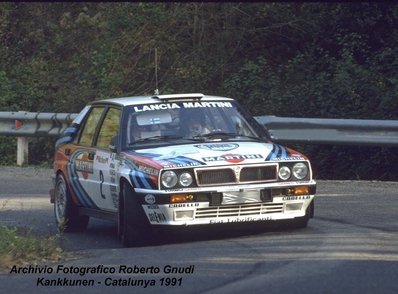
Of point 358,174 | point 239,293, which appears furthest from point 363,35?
point 239,293

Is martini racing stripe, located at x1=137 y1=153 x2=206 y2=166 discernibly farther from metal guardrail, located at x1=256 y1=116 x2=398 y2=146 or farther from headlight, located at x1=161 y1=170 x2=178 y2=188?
metal guardrail, located at x1=256 y1=116 x2=398 y2=146

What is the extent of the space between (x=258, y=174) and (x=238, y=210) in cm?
39

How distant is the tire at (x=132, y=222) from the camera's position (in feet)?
33.4

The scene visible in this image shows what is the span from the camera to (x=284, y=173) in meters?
10.4

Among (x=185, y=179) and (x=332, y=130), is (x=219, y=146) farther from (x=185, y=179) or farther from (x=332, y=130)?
(x=332, y=130)

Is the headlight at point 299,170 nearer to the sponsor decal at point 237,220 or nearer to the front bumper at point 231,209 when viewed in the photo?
the front bumper at point 231,209

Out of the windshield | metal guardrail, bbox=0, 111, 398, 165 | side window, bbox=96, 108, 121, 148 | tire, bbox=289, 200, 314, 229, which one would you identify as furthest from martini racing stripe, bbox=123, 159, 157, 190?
metal guardrail, bbox=0, 111, 398, 165

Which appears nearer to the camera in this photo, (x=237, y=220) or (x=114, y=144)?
(x=237, y=220)

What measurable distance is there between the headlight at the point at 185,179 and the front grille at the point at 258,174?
480mm

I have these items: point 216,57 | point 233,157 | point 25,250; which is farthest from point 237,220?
point 216,57

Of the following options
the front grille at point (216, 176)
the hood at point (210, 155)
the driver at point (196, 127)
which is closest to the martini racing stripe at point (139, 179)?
the hood at point (210, 155)

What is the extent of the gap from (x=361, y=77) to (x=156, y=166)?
31.7 ft

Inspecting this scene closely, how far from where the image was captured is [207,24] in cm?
2189

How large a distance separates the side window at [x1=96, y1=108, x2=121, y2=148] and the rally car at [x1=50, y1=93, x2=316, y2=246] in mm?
13
